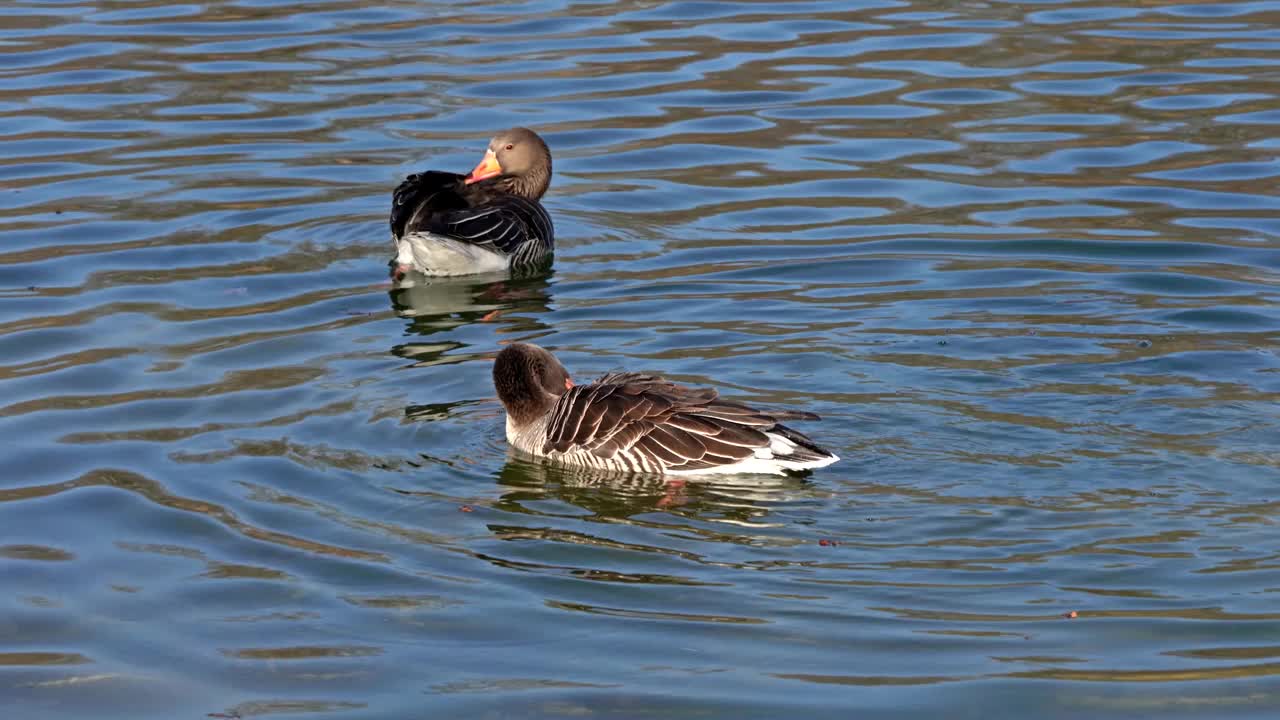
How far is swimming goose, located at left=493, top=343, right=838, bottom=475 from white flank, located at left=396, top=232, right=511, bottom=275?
3.65 m

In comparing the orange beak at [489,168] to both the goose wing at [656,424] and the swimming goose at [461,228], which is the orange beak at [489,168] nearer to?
the swimming goose at [461,228]

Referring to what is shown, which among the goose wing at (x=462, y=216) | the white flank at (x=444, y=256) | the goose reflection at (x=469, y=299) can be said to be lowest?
the goose reflection at (x=469, y=299)

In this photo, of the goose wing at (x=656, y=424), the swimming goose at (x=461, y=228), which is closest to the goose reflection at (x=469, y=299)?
the swimming goose at (x=461, y=228)

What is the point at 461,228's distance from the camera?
1388 cm

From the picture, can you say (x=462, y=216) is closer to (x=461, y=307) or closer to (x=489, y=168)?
(x=461, y=307)

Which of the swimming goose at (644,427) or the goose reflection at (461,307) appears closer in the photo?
the swimming goose at (644,427)

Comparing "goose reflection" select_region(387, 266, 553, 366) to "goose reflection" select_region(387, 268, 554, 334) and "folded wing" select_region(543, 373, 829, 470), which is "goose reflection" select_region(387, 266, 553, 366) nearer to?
"goose reflection" select_region(387, 268, 554, 334)

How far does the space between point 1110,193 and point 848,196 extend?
2.16 m

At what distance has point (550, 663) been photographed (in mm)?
7172

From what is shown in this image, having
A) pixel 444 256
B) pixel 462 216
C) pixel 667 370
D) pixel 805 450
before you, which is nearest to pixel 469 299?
pixel 444 256

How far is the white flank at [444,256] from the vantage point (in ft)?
44.4

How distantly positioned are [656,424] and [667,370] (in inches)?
58.9

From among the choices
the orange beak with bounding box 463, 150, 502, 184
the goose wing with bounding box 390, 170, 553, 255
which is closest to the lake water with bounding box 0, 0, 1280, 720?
the goose wing with bounding box 390, 170, 553, 255

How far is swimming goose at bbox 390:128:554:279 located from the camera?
13609 millimetres
